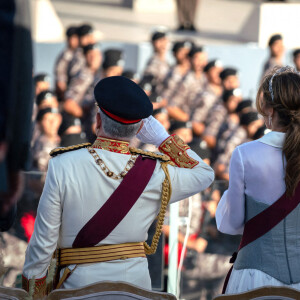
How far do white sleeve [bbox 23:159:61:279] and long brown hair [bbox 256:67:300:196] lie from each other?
0.83 metres

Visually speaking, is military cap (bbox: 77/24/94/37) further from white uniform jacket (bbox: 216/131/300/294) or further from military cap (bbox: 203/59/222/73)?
white uniform jacket (bbox: 216/131/300/294)

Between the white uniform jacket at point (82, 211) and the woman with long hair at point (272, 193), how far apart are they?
24cm

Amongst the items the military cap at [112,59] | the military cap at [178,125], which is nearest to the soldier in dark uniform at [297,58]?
the military cap at [178,125]

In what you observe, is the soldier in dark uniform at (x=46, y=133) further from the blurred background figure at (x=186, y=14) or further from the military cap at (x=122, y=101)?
the blurred background figure at (x=186, y=14)

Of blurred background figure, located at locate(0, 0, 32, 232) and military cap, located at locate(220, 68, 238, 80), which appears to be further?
military cap, located at locate(220, 68, 238, 80)

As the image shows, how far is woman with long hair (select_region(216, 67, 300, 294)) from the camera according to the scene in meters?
2.37

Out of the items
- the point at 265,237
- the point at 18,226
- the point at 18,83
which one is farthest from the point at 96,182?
the point at 18,226

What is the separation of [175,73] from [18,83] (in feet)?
12.9

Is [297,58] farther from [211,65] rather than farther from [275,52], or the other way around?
[211,65]

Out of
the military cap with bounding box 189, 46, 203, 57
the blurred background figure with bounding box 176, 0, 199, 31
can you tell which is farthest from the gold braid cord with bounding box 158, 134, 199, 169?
the blurred background figure with bounding box 176, 0, 199, 31

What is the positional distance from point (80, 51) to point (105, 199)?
5252 mm

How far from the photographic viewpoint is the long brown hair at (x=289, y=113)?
7.75 ft

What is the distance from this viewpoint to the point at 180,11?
10453 millimetres

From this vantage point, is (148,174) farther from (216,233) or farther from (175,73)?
(175,73)
